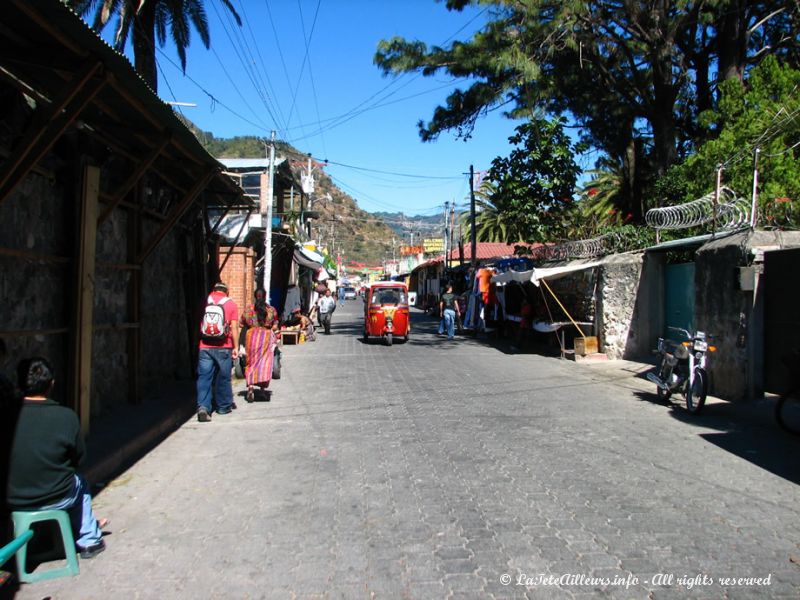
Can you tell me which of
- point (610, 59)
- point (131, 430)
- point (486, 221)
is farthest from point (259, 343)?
point (486, 221)

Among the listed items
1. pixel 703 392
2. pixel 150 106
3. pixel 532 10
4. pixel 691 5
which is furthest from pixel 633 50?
pixel 150 106

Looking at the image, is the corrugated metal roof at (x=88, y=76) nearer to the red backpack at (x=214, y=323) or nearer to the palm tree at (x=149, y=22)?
the red backpack at (x=214, y=323)

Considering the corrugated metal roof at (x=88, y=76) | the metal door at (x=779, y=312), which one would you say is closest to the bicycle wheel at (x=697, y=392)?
the metal door at (x=779, y=312)

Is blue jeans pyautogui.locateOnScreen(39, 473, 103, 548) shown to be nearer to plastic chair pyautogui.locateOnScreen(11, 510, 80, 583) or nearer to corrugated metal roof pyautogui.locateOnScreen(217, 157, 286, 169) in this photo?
plastic chair pyautogui.locateOnScreen(11, 510, 80, 583)

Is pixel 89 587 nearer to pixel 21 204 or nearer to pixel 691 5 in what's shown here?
pixel 21 204

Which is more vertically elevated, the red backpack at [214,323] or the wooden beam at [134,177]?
the wooden beam at [134,177]

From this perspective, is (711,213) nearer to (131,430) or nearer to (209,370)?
(209,370)

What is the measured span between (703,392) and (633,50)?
16711mm

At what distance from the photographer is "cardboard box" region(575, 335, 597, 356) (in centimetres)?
1577

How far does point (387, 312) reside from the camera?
20266 millimetres

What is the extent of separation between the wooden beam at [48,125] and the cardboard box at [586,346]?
12997 millimetres

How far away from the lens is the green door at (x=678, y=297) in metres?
13.3

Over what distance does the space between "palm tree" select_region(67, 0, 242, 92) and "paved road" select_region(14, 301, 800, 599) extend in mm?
10886

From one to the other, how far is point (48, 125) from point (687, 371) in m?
8.68
